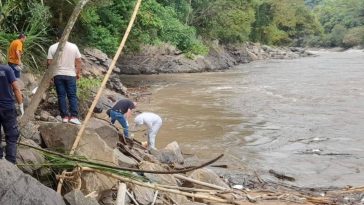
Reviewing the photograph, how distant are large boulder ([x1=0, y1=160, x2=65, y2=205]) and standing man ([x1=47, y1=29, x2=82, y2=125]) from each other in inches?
121

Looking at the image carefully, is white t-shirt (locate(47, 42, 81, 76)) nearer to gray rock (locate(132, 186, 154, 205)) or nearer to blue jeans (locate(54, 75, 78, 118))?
blue jeans (locate(54, 75, 78, 118))

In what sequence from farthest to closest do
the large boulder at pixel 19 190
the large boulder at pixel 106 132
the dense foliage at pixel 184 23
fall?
the dense foliage at pixel 184 23 < the large boulder at pixel 106 132 < the large boulder at pixel 19 190

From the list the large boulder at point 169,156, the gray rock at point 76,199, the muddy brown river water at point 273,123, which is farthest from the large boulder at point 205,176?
the gray rock at point 76,199

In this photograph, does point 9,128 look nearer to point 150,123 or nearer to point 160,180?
point 160,180

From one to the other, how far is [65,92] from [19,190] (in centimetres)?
366

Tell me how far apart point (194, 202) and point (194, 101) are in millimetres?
12864

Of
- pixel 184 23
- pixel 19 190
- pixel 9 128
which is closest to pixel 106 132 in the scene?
Answer: pixel 9 128

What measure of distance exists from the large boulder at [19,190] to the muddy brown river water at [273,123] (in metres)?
5.61

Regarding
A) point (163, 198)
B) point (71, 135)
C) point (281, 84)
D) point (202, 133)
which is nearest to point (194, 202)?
point (163, 198)

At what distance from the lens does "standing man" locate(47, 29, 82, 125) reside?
284 inches

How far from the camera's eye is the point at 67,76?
732 centimetres

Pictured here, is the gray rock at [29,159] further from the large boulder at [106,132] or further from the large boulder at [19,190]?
the large boulder at [106,132]

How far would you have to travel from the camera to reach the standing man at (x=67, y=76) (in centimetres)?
721

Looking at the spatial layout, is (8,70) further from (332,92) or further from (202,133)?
(332,92)
